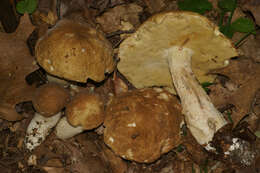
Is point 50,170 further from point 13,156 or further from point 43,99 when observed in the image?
point 43,99

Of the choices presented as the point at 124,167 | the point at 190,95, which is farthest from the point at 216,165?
the point at 124,167

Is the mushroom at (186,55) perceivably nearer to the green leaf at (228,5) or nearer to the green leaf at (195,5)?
the green leaf at (195,5)

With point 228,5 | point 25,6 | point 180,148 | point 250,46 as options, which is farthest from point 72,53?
point 250,46

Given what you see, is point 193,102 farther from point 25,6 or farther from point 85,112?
point 25,6

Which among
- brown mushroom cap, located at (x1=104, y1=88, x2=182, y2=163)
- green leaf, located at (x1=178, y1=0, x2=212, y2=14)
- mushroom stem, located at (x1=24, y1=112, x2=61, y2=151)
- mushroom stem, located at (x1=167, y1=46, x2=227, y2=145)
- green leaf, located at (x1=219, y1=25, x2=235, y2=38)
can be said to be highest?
green leaf, located at (x1=178, y1=0, x2=212, y2=14)

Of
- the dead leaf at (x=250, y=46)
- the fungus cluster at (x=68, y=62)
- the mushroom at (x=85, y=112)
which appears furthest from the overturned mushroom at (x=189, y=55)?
the mushroom at (x=85, y=112)

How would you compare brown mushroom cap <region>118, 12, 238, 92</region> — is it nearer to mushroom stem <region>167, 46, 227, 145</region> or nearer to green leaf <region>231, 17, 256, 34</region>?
mushroom stem <region>167, 46, 227, 145</region>

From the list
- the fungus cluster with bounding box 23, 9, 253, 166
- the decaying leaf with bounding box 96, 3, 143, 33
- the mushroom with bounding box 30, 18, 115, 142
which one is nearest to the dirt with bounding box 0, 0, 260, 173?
the fungus cluster with bounding box 23, 9, 253, 166
